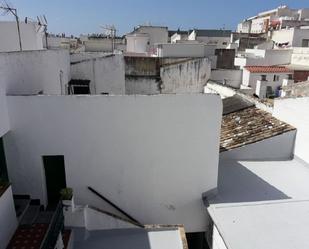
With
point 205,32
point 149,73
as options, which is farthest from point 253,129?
point 205,32

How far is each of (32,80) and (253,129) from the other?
332 inches

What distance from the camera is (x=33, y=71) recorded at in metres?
9.46

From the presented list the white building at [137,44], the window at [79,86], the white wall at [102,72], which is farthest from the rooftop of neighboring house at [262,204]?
the white building at [137,44]

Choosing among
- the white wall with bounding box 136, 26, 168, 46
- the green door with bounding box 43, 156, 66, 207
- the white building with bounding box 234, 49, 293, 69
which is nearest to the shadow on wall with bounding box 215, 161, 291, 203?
the green door with bounding box 43, 156, 66, 207

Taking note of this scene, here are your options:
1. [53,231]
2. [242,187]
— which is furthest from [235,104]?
[53,231]

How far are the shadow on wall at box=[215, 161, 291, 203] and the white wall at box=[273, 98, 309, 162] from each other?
2.22 m

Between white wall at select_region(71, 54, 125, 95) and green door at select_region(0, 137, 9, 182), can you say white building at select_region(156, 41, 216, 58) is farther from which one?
green door at select_region(0, 137, 9, 182)

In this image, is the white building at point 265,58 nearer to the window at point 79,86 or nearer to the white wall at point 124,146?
the window at point 79,86

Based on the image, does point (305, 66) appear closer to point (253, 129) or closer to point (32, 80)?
point (253, 129)

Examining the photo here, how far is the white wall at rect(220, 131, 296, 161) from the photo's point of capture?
1101cm

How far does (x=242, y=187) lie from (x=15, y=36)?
10.2 metres

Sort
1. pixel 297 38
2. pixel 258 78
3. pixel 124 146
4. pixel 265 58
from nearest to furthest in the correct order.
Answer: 1. pixel 124 146
2. pixel 258 78
3. pixel 265 58
4. pixel 297 38

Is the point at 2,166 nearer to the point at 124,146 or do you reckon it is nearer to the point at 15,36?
the point at 124,146

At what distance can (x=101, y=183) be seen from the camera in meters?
8.59
